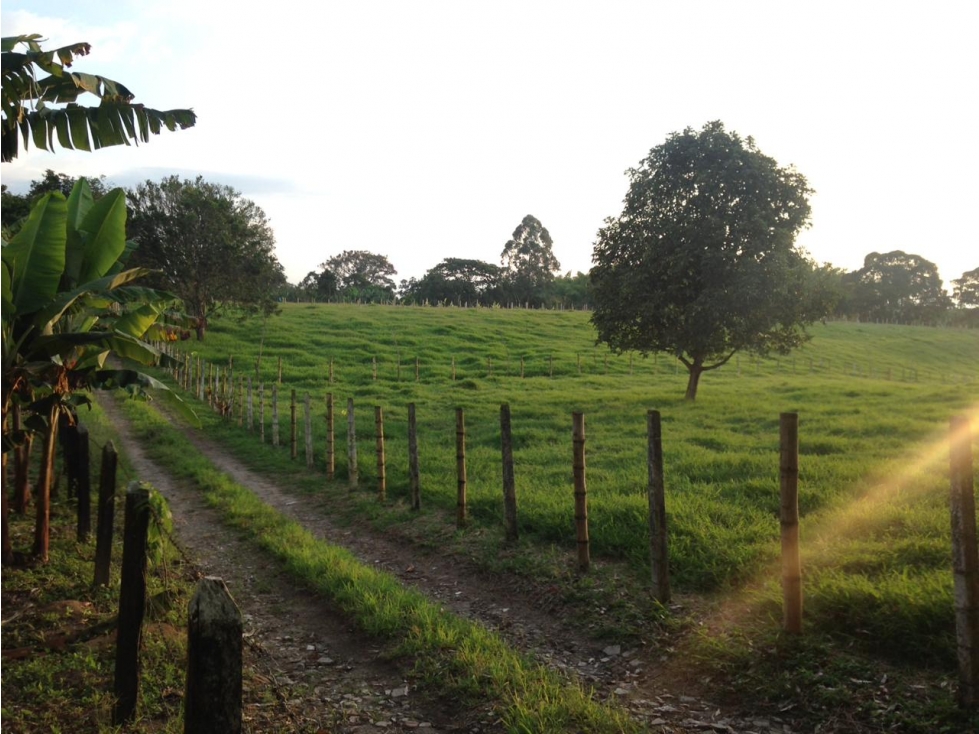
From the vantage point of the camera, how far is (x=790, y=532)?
19.0 ft

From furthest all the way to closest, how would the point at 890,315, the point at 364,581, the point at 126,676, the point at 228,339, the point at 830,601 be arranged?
the point at 890,315, the point at 228,339, the point at 364,581, the point at 830,601, the point at 126,676

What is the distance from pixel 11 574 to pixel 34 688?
2943 mm

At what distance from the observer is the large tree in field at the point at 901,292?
88.3m

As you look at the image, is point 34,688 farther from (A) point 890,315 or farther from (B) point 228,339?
(A) point 890,315

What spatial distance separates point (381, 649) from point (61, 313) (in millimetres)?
4817

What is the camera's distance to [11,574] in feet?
24.8

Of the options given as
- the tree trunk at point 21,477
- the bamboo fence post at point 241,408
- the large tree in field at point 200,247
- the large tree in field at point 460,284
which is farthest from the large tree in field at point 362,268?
the tree trunk at point 21,477

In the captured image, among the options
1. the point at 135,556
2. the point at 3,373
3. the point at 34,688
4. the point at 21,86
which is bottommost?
the point at 34,688

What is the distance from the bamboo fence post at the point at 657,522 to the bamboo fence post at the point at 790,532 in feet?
3.73

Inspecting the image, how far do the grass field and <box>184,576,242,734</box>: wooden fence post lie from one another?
468 centimetres

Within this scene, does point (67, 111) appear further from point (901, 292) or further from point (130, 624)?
point (901, 292)

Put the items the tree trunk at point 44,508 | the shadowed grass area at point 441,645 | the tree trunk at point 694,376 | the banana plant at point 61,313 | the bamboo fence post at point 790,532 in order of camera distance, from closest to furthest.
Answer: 1. the shadowed grass area at point 441,645
2. the bamboo fence post at point 790,532
3. the banana plant at point 61,313
4. the tree trunk at point 44,508
5. the tree trunk at point 694,376

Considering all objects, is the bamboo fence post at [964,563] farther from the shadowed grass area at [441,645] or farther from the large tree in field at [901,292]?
the large tree in field at [901,292]

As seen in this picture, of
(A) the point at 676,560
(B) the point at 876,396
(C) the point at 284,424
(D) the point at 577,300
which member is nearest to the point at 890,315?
(D) the point at 577,300
